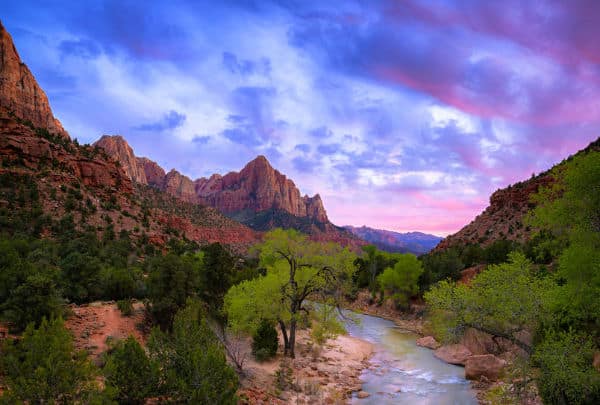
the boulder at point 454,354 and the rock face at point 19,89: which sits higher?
the rock face at point 19,89

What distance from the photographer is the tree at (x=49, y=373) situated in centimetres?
916

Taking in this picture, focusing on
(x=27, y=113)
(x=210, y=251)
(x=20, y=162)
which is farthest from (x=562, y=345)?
(x=27, y=113)

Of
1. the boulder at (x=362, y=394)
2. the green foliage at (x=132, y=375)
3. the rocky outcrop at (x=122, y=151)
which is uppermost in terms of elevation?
the rocky outcrop at (x=122, y=151)

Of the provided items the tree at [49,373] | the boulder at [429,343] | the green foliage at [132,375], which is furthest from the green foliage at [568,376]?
the boulder at [429,343]

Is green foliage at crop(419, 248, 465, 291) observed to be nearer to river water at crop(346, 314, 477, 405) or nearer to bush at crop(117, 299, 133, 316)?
river water at crop(346, 314, 477, 405)

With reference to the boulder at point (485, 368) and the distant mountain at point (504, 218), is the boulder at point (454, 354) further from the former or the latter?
the distant mountain at point (504, 218)

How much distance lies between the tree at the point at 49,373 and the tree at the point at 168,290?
10241 mm

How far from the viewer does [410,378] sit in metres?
22.9

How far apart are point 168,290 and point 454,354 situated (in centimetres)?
2127

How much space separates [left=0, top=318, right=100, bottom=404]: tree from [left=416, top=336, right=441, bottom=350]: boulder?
28230 millimetres

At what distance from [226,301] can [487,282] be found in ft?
51.3

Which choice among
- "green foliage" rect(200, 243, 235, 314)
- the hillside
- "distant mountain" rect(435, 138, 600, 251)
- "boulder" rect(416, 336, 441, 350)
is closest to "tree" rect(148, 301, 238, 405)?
"green foliage" rect(200, 243, 235, 314)

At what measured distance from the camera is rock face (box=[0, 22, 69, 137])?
78.1 metres

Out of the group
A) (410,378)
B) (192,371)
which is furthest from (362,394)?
(192,371)
